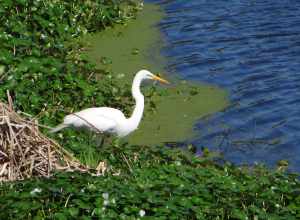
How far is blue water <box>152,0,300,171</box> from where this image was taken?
11.5m

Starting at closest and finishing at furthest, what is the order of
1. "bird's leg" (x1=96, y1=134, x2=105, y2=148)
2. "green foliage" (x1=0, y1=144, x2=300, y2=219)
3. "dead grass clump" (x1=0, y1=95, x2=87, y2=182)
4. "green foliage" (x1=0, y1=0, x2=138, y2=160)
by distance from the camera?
1. "green foliage" (x1=0, y1=144, x2=300, y2=219)
2. "dead grass clump" (x1=0, y1=95, x2=87, y2=182)
3. "green foliage" (x1=0, y1=0, x2=138, y2=160)
4. "bird's leg" (x1=96, y1=134, x2=105, y2=148)

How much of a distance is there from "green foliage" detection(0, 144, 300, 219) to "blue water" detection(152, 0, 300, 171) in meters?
2.23

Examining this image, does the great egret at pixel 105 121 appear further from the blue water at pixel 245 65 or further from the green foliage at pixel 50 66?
the blue water at pixel 245 65

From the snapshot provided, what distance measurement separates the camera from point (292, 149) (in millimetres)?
11180

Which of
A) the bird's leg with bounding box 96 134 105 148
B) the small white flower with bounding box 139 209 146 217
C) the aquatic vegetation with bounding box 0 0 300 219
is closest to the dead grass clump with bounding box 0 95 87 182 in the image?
the aquatic vegetation with bounding box 0 0 300 219

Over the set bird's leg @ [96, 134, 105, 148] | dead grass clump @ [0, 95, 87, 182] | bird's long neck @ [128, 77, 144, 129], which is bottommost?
bird's leg @ [96, 134, 105, 148]

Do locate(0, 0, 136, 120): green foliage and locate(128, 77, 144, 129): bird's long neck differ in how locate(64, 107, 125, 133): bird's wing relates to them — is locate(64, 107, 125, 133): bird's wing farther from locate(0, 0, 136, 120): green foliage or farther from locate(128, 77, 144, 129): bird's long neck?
locate(0, 0, 136, 120): green foliage

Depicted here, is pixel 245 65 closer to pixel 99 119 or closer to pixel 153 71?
pixel 153 71

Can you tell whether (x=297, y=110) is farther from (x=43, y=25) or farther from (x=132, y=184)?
(x=132, y=184)

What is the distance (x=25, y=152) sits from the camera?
8523 mm

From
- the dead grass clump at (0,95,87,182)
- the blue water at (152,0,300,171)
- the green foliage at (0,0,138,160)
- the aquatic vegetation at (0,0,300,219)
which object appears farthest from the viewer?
the blue water at (152,0,300,171)

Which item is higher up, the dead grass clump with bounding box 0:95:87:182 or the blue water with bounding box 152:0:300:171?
the dead grass clump with bounding box 0:95:87:182

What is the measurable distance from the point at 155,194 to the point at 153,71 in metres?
7.07

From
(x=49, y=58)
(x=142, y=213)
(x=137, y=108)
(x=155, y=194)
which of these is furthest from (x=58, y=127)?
(x=142, y=213)
